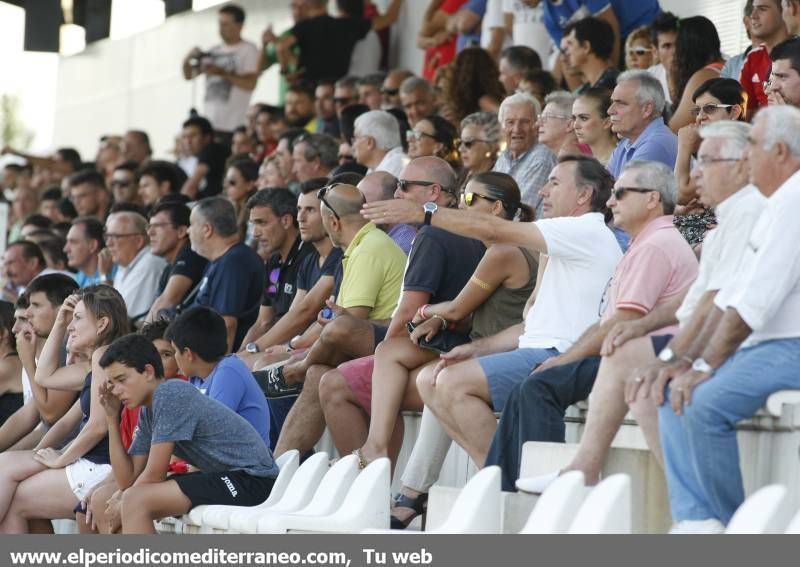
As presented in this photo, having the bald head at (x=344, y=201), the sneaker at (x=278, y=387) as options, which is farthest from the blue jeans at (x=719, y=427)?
the bald head at (x=344, y=201)

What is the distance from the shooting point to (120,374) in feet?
23.1

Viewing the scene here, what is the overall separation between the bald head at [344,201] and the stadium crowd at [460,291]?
0.01m

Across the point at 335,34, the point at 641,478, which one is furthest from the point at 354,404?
the point at 335,34

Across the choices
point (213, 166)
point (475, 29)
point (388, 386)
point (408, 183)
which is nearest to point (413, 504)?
point (388, 386)

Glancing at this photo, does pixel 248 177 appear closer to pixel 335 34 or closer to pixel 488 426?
pixel 335 34

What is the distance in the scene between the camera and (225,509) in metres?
6.60

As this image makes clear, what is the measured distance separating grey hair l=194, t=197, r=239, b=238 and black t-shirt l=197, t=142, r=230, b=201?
12.5ft

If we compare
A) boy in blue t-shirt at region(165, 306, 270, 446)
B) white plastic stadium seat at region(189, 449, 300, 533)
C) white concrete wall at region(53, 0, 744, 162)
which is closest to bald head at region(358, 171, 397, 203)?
boy in blue t-shirt at region(165, 306, 270, 446)

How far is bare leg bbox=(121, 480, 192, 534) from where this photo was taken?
6711 millimetres

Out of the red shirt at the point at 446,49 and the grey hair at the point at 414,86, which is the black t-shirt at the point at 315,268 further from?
the red shirt at the point at 446,49

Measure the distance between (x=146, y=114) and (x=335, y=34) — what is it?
20.2 ft

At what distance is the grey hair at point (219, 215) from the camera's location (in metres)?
9.92

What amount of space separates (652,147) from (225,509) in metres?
2.89

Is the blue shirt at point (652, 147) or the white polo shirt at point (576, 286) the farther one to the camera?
the blue shirt at point (652, 147)
